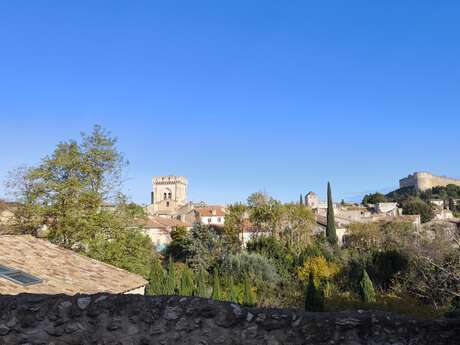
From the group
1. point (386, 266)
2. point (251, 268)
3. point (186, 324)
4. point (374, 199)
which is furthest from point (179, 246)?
point (374, 199)

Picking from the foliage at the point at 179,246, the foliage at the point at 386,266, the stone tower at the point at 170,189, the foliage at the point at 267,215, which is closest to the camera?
the foliage at the point at 386,266

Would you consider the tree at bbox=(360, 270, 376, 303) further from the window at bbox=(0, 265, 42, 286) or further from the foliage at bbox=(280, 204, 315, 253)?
the foliage at bbox=(280, 204, 315, 253)

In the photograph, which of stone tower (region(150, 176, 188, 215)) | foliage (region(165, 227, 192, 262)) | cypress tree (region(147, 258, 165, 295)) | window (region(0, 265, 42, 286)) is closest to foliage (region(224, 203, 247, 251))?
foliage (region(165, 227, 192, 262))

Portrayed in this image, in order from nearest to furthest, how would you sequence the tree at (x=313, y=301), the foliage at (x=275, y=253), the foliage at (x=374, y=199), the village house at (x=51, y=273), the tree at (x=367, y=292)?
the village house at (x=51, y=273)
the tree at (x=313, y=301)
the tree at (x=367, y=292)
the foliage at (x=275, y=253)
the foliage at (x=374, y=199)

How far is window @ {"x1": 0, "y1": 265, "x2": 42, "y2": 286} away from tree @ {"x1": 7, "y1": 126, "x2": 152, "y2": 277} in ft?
25.7

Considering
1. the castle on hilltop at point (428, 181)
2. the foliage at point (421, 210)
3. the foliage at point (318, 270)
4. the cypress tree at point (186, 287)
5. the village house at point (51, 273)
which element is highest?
the castle on hilltop at point (428, 181)

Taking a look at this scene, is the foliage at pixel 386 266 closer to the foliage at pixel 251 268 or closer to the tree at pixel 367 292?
the tree at pixel 367 292

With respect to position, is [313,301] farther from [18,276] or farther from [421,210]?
[421,210]

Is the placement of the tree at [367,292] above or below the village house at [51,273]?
below

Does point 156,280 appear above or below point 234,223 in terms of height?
below

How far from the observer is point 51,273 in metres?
11.0

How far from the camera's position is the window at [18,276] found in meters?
9.64

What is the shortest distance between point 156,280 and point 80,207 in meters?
5.06

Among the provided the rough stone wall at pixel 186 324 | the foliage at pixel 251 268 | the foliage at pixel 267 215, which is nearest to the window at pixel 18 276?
the rough stone wall at pixel 186 324
